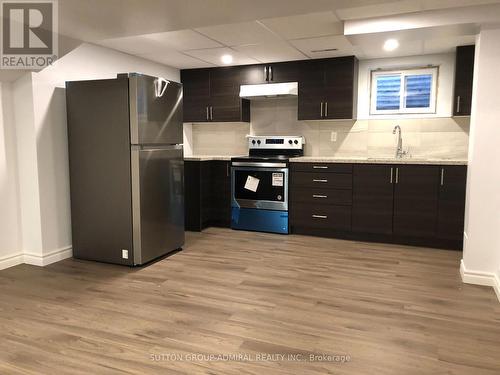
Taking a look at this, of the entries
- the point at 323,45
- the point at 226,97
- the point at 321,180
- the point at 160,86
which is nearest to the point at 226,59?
the point at 226,97

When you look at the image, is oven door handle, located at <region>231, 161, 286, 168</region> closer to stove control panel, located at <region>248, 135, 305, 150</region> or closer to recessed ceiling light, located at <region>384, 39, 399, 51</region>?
stove control panel, located at <region>248, 135, 305, 150</region>

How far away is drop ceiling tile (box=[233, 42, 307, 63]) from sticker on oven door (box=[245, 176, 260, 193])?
1466mm

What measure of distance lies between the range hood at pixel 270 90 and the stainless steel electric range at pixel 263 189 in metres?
0.59

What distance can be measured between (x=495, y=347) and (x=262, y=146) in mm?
3695

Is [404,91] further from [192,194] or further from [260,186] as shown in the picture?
[192,194]

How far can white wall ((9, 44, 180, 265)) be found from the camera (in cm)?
351

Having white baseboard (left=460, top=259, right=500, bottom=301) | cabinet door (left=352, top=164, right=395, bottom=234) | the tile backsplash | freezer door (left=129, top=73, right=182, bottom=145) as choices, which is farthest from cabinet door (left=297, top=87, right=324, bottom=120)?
white baseboard (left=460, top=259, right=500, bottom=301)

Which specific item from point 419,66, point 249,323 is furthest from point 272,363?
point 419,66

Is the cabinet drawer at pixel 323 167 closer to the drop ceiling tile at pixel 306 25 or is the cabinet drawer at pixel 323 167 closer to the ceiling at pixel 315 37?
the ceiling at pixel 315 37

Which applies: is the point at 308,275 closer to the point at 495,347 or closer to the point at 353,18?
the point at 495,347

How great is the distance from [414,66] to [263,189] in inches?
91.0

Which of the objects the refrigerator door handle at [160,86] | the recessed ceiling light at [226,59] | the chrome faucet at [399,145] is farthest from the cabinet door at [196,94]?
the chrome faucet at [399,145]

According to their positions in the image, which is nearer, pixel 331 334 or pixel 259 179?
pixel 331 334

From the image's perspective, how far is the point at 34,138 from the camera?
351cm
